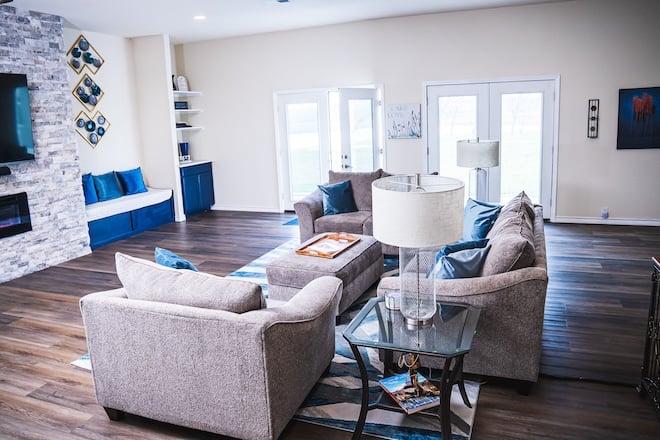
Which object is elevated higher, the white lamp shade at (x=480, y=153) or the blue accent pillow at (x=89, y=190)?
the white lamp shade at (x=480, y=153)

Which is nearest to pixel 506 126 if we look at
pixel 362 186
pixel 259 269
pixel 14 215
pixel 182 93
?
pixel 362 186

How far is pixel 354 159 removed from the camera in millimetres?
7742

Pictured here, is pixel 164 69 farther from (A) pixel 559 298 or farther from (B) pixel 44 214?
(A) pixel 559 298

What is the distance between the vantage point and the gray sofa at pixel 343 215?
5672mm

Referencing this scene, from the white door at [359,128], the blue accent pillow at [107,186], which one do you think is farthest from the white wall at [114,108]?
the white door at [359,128]

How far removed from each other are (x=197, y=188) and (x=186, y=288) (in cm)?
620

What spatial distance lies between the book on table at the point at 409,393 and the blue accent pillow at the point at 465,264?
2.12 ft

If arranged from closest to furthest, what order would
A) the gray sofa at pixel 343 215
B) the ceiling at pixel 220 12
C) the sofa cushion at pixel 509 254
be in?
the sofa cushion at pixel 509 254 < the gray sofa at pixel 343 215 < the ceiling at pixel 220 12

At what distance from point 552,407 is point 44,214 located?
18.4ft

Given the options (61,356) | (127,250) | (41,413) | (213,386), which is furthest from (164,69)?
(213,386)

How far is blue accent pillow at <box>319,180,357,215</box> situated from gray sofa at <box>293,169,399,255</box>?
7cm

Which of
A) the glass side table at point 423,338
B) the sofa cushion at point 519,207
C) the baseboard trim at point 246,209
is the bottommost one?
the baseboard trim at point 246,209

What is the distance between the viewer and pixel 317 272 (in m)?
4.04

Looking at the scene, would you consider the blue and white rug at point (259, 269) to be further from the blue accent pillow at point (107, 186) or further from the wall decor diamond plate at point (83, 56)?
the wall decor diamond plate at point (83, 56)
